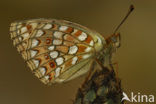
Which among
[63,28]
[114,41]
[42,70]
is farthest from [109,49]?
[42,70]

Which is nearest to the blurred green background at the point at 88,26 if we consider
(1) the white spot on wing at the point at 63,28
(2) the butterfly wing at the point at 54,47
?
(2) the butterfly wing at the point at 54,47

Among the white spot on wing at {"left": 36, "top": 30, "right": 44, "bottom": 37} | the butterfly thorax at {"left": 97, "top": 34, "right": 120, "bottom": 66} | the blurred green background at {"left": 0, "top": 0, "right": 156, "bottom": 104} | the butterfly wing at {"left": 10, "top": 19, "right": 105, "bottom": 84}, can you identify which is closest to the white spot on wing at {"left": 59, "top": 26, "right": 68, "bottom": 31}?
the butterfly wing at {"left": 10, "top": 19, "right": 105, "bottom": 84}

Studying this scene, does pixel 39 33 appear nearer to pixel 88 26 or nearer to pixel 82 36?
pixel 82 36

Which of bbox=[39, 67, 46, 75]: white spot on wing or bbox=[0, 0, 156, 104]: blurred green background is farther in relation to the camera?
bbox=[0, 0, 156, 104]: blurred green background

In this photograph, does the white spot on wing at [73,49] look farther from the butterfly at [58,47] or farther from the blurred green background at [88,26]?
the blurred green background at [88,26]

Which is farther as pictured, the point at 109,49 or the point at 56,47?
the point at 56,47

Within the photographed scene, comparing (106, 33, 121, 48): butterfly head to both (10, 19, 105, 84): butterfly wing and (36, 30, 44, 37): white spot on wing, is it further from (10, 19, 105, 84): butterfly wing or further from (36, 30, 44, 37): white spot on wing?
(36, 30, 44, 37): white spot on wing

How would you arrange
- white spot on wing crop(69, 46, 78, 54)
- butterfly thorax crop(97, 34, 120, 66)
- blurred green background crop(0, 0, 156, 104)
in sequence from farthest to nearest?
blurred green background crop(0, 0, 156, 104) < white spot on wing crop(69, 46, 78, 54) < butterfly thorax crop(97, 34, 120, 66)
